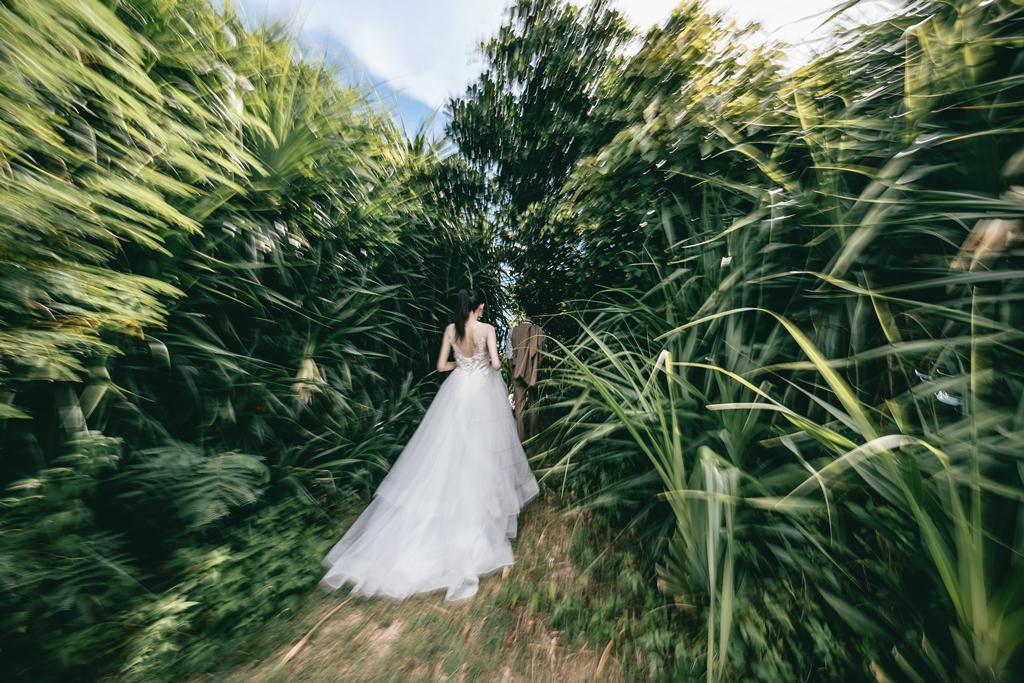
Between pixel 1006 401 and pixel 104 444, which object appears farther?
pixel 104 444

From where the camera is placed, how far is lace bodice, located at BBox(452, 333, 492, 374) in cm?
349

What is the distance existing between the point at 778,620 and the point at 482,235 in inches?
177

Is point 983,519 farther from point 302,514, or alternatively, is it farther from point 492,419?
point 302,514

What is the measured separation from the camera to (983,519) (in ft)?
3.42

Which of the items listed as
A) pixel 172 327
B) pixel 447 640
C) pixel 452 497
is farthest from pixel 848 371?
pixel 172 327

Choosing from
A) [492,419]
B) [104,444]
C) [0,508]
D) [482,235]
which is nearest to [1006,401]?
[492,419]

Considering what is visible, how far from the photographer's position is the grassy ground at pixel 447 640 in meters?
1.70

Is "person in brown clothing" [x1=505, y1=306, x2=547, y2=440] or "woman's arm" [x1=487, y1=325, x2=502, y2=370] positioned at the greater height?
"woman's arm" [x1=487, y1=325, x2=502, y2=370]

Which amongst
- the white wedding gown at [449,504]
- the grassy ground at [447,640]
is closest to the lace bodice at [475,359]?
the white wedding gown at [449,504]

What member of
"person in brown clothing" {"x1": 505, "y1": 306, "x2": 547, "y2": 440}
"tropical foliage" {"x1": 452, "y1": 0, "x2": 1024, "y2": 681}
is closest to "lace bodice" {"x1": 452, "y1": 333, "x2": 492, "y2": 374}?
"person in brown clothing" {"x1": 505, "y1": 306, "x2": 547, "y2": 440}

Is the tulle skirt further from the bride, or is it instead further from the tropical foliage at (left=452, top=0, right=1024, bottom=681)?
the tropical foliage at (left=452, top=0, right=1024, bottom=681)

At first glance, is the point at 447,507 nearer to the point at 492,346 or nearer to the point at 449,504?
the point at 449,504

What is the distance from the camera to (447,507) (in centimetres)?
272

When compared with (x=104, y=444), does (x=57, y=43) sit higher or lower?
higher
